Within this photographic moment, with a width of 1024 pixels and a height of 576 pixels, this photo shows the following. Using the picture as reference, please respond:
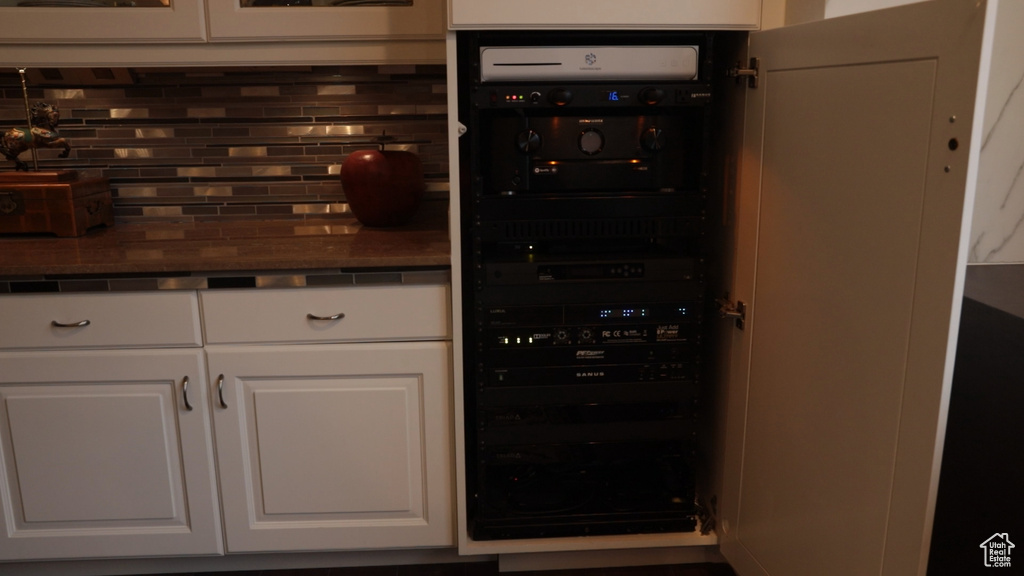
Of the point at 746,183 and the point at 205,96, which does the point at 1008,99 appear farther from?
the point at 205,96

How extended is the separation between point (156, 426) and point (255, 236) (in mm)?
540

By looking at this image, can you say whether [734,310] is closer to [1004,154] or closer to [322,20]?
[1004,154]

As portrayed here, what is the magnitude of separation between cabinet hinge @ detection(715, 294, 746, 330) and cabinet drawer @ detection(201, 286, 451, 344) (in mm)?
625

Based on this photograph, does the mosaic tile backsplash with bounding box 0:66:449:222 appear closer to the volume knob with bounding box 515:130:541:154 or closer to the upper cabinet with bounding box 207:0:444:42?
the upper cabinet with bounding box 207:0:444:42

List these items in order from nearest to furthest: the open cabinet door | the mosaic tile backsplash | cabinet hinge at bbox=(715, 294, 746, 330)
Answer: the open cabinet door < cabinet hinge at bbox=(715, 294, 746, 330) < the mosaic tile backsplash

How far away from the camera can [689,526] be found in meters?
1.99

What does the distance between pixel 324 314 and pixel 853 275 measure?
111 cm

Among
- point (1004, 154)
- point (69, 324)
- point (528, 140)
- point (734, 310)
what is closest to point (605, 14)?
point (528, 140)

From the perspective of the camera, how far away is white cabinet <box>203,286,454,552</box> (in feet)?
5.92

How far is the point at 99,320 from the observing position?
1.78 meters

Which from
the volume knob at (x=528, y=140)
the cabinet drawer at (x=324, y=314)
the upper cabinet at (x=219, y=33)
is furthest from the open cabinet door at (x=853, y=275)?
the upper cabinet at (x=219, y=33)

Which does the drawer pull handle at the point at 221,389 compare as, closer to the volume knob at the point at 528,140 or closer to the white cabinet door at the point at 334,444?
the white cabinet door at the point at 334,444

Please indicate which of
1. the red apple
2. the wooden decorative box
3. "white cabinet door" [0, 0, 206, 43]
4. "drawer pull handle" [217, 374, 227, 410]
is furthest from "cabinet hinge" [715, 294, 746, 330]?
the wooden decorative box

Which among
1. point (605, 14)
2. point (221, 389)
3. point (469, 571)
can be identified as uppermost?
point (605, 14)
